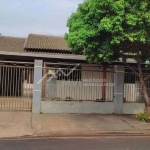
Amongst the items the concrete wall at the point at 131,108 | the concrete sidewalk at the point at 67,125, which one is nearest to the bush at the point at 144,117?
the concrete sidewalk at the point at 67,125

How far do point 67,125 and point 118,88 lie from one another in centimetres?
405

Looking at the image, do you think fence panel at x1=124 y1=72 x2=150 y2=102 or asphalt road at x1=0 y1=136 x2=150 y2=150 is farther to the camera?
fence panel at x1=124 y1=72 x2=150 y2=102

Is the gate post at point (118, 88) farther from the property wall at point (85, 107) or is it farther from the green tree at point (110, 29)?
the green tree at point (110, 29)

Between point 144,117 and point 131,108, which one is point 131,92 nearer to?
point 131,108

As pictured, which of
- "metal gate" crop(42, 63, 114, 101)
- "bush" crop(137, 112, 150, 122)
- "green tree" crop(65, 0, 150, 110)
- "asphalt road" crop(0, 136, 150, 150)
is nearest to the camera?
"asphalt road" crop(0, 136, 150, 150)

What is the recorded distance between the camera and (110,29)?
32.2 feet

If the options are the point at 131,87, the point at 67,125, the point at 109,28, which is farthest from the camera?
the point at 131,87

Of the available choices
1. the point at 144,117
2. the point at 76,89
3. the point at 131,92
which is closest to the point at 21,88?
the point at 76,89

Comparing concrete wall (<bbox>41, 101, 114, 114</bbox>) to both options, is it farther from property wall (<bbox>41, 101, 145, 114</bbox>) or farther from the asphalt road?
the asphalt road

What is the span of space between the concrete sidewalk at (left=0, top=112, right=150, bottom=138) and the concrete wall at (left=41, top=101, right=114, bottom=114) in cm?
48

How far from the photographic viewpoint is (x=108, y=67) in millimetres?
13906

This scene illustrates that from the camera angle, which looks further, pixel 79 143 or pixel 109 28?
pixel 109 28

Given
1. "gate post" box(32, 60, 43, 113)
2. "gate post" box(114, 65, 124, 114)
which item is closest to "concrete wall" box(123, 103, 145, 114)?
"gate post" box(114, 65, 124, 114)

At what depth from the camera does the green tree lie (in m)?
9.81
